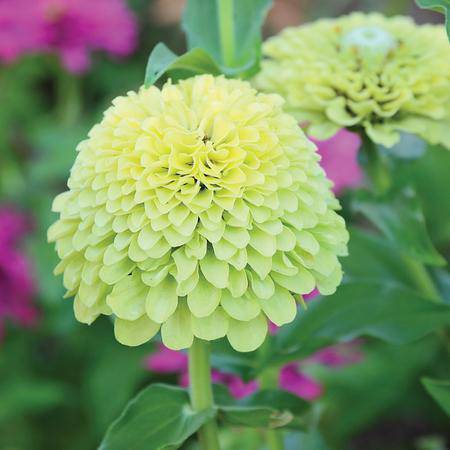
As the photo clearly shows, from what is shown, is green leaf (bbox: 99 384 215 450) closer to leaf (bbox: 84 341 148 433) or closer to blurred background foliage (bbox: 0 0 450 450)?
blurred background foliage (bbox: 0 0 450 450)

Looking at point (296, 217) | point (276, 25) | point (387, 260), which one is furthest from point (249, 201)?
point (276, 25)

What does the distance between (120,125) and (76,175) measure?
0.05 metres

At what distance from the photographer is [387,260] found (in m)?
0.90

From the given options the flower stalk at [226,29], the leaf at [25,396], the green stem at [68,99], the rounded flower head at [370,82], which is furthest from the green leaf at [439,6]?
the green stem at [68,99]

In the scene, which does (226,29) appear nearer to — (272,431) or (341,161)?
(272,431)

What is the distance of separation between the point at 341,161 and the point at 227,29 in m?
0.48

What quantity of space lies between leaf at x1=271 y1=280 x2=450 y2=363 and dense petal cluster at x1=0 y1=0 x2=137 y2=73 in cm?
67

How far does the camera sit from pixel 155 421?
63cm

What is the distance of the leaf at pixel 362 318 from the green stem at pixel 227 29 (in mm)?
237

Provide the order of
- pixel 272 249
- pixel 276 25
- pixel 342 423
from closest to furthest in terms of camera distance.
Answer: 1. pixel 272 249
2. pixel 342 423
3. pixel 276 25

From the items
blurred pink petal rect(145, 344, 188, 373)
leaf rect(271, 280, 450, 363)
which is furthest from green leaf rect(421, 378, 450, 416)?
blurred pink petal rect(145, 344, 188, 373)

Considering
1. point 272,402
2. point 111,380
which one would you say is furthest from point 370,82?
point 111,380

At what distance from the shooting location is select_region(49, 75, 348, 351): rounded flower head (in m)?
0.52

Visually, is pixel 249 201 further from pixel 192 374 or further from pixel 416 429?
pixel 416 429
